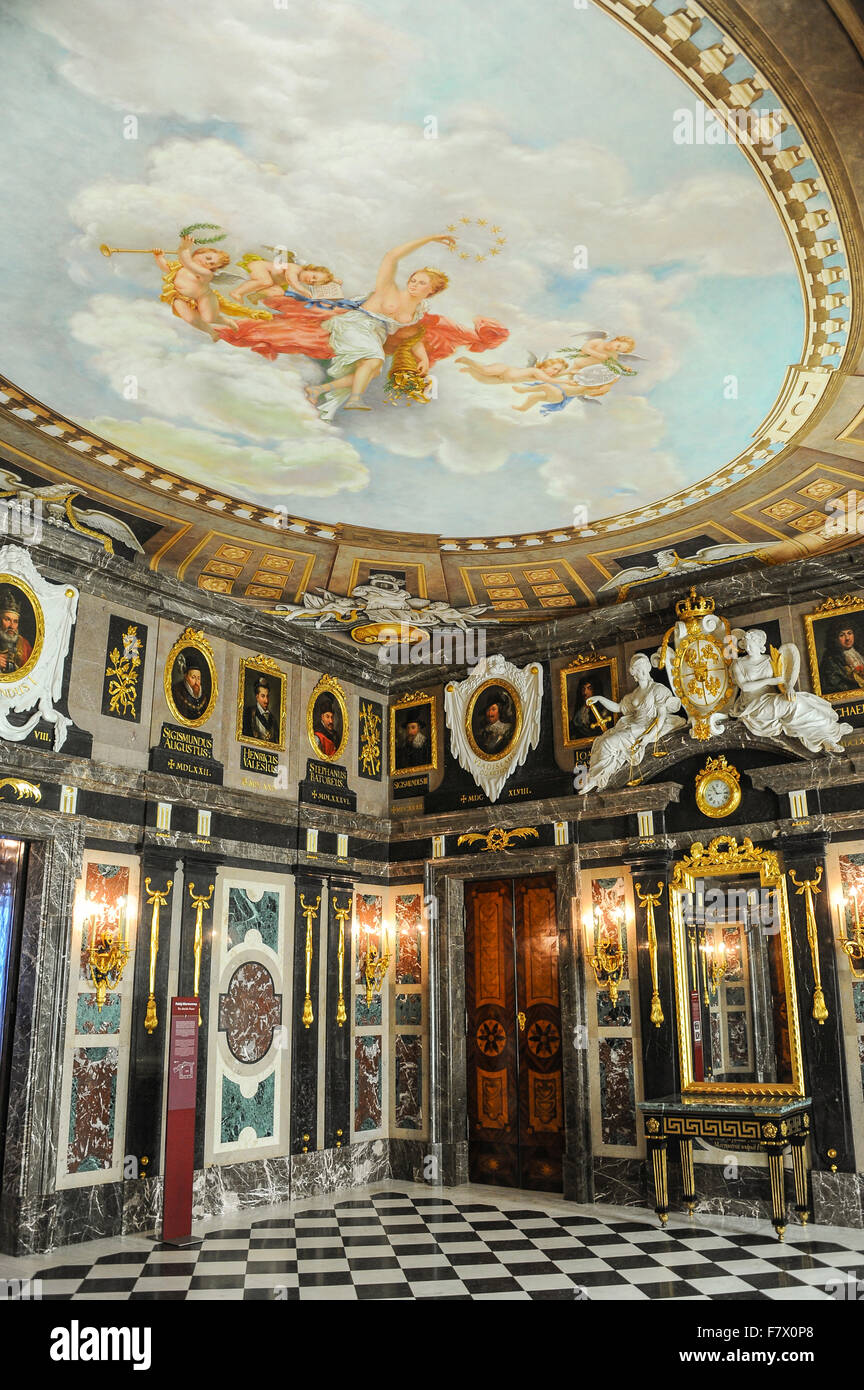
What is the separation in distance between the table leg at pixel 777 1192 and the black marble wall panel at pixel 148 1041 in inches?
212

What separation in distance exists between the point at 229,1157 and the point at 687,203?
30.0 ft

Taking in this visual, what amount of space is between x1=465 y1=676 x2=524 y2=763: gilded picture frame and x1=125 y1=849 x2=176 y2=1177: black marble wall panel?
4.07m

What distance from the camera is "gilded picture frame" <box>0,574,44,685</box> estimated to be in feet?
30.6

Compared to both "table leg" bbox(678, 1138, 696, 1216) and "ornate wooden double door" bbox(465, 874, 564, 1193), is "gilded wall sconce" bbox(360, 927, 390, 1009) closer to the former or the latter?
"ornate wooden double door" bbox(465, 874, 564, 1193)

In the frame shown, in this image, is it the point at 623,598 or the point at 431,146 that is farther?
the point at 623,598

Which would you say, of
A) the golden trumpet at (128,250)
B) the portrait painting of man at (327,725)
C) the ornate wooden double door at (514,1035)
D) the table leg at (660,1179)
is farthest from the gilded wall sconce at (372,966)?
the golden trumpet at (128,250)

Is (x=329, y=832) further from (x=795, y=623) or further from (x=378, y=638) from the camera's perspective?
(x=795, y=623)

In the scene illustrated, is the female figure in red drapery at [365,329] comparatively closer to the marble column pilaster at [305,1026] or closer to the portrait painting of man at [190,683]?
the portrait painting of man at [190,683]

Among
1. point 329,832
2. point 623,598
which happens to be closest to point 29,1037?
point 329,832

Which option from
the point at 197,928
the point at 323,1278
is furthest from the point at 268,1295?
the point at 197,928

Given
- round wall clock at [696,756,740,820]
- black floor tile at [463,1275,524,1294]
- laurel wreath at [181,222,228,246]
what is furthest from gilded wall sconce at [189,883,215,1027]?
laurel wreath at [181,222,228,246]

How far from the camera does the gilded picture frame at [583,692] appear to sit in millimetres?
11719

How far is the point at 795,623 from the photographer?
1056 centimetres

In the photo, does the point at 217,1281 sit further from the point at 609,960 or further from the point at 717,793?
the point at 717,793
